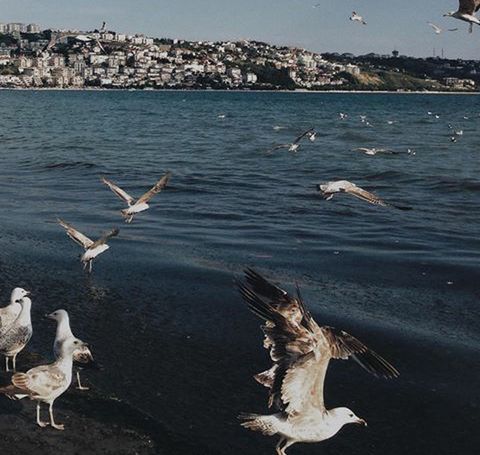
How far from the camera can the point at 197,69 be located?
168875 mm

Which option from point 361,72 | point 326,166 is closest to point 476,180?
point 326,166

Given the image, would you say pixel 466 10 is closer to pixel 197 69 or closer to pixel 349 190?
pixel 349 190

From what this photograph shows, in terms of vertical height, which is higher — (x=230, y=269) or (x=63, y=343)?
(x=63, y=343)

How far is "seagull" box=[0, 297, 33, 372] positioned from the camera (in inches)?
294

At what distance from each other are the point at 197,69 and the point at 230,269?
162 m

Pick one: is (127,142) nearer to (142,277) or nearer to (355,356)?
(142,277)

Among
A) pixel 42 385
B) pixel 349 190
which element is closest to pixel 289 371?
pixel 42 385

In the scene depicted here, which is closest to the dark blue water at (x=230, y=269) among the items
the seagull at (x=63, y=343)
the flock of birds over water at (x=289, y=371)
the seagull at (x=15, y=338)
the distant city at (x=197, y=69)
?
the seagull at (x=63, y=343)

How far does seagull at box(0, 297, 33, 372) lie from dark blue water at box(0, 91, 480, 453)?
480mm

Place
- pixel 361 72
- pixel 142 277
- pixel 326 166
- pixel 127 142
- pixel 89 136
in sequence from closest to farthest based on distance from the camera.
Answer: pixel 142 277, pixel 326 166, pixel 127 142, pixel 89 136, pixel 361 72

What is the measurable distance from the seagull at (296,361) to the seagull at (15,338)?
9.70ft

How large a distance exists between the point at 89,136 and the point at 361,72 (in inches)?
6143

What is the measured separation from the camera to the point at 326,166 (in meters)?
27.3

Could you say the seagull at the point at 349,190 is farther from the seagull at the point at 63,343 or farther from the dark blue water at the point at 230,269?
the seagull at the point at 63,343
